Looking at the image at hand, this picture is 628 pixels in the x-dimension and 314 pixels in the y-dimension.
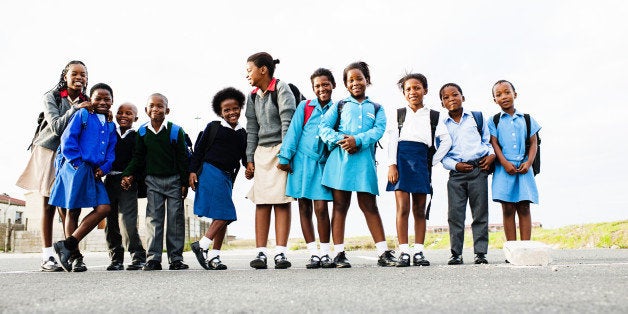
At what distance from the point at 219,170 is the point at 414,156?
5.81 feet

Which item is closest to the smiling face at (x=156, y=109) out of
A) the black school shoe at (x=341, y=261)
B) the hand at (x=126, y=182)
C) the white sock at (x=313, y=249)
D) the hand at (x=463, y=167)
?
the hand at (x=126, y=182)

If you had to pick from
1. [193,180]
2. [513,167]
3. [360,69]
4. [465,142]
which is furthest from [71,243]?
[513,167]

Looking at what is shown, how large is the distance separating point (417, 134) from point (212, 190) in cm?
193

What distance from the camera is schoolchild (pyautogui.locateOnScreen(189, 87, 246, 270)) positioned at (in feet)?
16.0

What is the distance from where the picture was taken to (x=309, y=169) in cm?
473

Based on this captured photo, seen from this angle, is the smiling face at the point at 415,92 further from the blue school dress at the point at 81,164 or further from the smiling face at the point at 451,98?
the blue school dress at the point at 81,164

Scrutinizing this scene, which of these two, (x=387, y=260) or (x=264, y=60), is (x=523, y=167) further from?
(x=264, y=60)

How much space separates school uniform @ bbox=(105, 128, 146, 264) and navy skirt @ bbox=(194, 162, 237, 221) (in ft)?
2.56

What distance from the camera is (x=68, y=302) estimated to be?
7.83 ft

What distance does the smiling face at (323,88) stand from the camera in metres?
4.93

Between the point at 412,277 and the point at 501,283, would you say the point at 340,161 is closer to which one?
the point at 412,277

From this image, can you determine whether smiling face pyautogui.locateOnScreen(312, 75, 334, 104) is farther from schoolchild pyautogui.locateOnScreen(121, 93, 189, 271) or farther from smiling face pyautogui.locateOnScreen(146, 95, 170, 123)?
smiling face pyautogui.locateOnScreen(146, 95, 170, 123)

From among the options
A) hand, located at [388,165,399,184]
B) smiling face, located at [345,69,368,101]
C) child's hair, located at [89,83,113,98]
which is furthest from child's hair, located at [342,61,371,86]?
child's hair, located at [89,83,113,98]

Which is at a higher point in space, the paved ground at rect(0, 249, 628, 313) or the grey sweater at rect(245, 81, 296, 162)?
the grey sweater at rect(245, 81, 296, 162)
